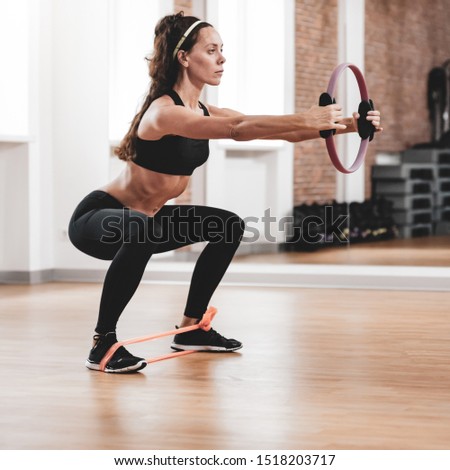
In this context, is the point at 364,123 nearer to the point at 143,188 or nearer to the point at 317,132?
the point at 317,132

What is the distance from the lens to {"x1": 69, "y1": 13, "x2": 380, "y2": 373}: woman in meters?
3.84

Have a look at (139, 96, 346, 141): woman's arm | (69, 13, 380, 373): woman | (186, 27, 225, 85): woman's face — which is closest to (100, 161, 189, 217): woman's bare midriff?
(69, 13, 380, 373): woman

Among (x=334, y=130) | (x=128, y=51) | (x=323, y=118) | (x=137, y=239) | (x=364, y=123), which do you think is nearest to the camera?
(x=323, y=118)

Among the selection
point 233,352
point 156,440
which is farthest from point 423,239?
point 156,440

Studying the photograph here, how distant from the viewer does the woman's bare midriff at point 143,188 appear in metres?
3.97

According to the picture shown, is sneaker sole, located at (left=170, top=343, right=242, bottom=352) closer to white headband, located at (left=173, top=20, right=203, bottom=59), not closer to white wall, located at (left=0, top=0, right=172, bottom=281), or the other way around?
white headband, located at (left=173, top=20, right=203, bottom=59)

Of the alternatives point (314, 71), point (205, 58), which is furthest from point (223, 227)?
point (314, 71)

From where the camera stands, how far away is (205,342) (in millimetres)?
4328

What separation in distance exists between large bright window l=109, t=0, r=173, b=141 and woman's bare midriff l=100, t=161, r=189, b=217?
329cm

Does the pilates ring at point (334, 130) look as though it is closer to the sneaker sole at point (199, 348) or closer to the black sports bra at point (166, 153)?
the black sports bra at point (166, 153)

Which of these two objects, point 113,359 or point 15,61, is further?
point 15,61

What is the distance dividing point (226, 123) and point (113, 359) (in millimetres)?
953

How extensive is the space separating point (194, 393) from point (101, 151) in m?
3.83

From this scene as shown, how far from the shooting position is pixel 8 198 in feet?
23.1
